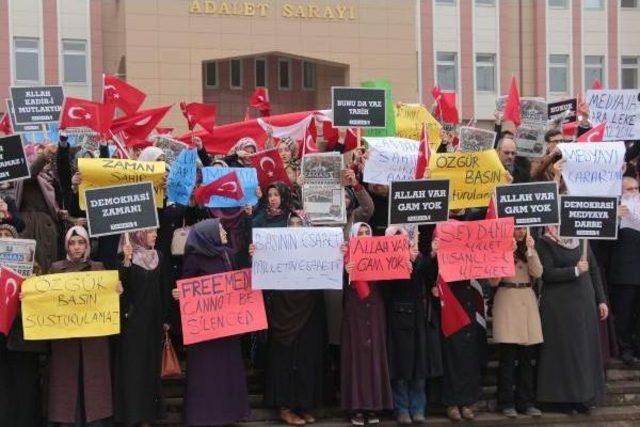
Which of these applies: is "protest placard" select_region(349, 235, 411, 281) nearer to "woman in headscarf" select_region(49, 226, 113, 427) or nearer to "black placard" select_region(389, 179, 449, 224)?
"black placard" select_region(389, 179, 449, 224)

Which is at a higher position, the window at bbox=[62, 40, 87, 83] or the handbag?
the window at bbox=[62, 40, 87, 83]

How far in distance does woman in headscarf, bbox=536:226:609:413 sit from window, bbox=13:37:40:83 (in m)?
26.2

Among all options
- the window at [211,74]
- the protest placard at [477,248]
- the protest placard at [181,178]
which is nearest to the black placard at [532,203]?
the protest placard at [477,248]

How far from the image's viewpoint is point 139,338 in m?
7.56

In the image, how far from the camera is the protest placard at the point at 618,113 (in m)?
10.1

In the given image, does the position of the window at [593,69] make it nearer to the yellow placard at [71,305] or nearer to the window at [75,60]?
the window at [75,60]

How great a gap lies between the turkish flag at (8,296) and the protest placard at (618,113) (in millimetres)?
6509

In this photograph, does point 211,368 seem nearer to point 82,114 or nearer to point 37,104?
point 82,114

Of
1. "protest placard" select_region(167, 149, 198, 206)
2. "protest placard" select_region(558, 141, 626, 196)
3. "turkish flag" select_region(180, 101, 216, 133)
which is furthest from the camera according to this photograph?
"turkish flag" select_region(180, 101, 216, 133)

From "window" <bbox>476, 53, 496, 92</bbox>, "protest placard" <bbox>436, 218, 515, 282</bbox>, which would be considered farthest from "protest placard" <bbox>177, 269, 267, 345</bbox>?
"window" <bbox>476, 53, 496, 92</bbox>

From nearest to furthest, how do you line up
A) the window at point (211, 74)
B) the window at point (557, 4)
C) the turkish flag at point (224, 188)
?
the turkish flag at point (224, 188)
the window at point (211, 74)
the window at point (557, 4)

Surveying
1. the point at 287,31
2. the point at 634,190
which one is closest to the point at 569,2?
the point at 287,31

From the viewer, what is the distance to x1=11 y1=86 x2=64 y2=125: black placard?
9.76 meters

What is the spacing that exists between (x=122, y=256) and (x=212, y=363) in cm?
121
